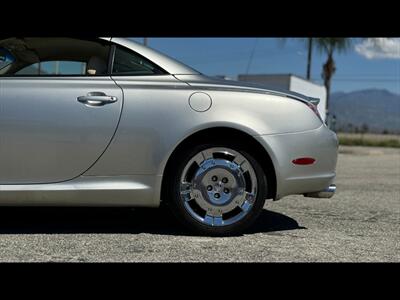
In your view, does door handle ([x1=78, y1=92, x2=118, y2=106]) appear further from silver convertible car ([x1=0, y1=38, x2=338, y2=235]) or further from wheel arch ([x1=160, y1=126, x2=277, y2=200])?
wheel arch ([x1=160, y1=126, x2=277, y2=200])

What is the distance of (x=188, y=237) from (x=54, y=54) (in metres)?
1.97

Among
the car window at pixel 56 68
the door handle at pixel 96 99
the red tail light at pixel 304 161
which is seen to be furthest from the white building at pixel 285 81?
the door handle at pixel 96 99

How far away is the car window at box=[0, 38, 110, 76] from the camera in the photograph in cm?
433

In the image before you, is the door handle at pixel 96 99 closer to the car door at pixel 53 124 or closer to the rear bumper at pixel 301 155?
the car door at pixel 53 124

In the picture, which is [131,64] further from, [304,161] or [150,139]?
[304,161]

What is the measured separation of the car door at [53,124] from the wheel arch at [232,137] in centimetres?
52

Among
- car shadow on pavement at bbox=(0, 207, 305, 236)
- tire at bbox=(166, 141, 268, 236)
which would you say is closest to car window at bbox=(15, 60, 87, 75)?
tire at bbox=(166, 141, 268, 236)

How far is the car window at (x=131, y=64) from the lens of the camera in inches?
170

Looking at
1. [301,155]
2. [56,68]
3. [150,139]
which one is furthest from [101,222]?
[301,155]

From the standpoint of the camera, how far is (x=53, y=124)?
4.07 meters

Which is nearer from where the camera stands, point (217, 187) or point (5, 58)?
point (217, 187)
